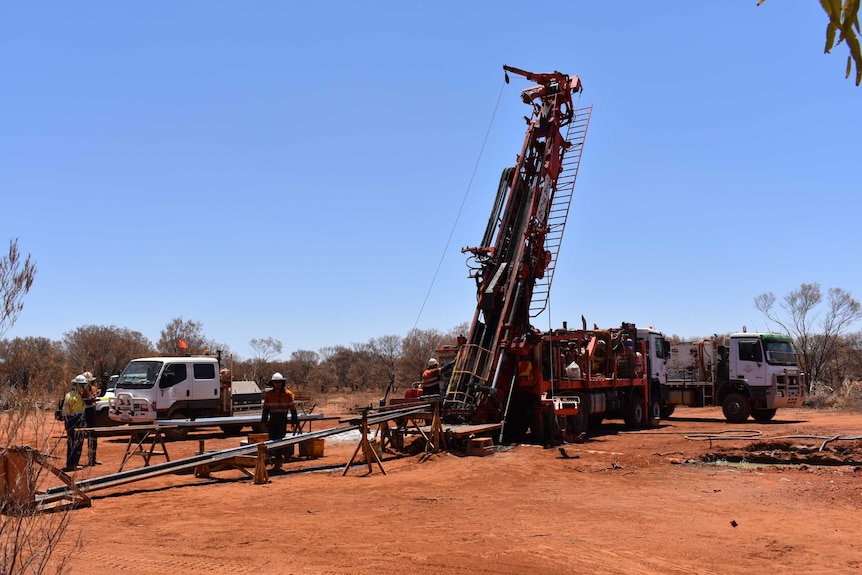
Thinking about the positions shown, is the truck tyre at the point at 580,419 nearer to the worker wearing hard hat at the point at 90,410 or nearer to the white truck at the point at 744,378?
the white truck at the point at 744,378

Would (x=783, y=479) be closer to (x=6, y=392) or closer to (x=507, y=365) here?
(x=507, y=365)

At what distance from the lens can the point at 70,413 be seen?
46.9 ft

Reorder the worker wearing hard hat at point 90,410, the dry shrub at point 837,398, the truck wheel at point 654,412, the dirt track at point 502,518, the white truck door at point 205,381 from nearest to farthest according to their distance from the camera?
1. the dirt track at point 502,518
2. the worker wearing hard hat at point 90,410
3. the white truck door at point 205,381
4. the truck wheel at point 654,412
5. the dry shrub at point 837,398

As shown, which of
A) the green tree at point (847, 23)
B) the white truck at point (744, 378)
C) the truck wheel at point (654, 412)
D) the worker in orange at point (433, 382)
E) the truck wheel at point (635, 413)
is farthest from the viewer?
the white truck at point (744, 378)

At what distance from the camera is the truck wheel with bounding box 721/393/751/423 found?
24234 millimetres

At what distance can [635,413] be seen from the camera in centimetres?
2248

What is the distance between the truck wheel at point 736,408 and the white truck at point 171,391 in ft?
47.2

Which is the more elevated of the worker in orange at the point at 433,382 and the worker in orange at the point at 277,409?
the worker in orange at the point at 433,382

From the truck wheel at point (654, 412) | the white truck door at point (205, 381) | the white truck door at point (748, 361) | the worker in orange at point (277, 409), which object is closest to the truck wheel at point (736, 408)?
the white truck door at point (748, 361)

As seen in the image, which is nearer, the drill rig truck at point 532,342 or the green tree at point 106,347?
the drill rig truck at point 532,342

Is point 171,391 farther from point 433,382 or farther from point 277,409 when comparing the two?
point 277,409

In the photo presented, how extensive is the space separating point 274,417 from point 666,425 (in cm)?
1434

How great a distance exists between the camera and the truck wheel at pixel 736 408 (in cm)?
2423

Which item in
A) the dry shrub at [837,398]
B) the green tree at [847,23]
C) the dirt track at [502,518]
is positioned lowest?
the dirt track at [502,518]
